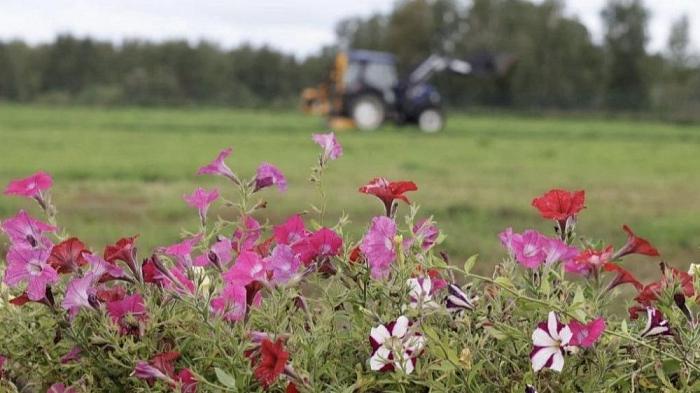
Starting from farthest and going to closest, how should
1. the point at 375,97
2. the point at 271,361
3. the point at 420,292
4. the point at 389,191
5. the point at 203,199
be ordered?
the point at 375,97, the point at 203,199, the point at 389,191, the point at 420,292, the point at 271,361

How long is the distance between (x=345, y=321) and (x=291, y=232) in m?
0.18

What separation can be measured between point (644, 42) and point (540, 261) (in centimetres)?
6932

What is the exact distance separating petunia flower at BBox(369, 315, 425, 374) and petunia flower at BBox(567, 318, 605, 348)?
7.4 inches

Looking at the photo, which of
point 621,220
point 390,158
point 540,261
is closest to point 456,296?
point 540,261

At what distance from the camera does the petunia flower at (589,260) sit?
1.38 m

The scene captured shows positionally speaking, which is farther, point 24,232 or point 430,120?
point 430,120

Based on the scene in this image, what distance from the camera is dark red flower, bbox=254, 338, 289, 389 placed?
1.17 meters

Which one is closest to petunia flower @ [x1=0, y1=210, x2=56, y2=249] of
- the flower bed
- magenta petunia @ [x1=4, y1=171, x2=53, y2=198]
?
the flower bed

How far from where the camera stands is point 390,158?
15.0 meters

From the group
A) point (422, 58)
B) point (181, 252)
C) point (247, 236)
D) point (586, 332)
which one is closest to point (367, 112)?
point (247, 236)

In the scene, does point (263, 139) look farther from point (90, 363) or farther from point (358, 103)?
point (90, 363)

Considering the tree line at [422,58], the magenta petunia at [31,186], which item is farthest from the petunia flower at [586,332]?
the tree line at [422,58]

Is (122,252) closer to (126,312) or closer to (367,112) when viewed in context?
(126,312)

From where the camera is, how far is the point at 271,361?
117cm
